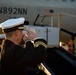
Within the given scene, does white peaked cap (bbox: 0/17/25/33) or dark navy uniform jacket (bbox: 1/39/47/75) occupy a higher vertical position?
white peaked cap (bbox: 0/17/25/33)

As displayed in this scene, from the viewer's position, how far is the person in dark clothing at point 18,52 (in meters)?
2.78

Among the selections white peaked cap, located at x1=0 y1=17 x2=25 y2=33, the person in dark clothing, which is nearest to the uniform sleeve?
the person in dark clothing

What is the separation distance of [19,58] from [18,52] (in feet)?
0.19

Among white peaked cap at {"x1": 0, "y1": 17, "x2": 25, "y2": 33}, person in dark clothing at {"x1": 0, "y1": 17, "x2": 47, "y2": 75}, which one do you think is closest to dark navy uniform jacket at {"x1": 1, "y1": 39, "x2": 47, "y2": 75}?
person in dark clothing at {"x1": 0, "y1": 17, "x2": 47, "y2": 75}

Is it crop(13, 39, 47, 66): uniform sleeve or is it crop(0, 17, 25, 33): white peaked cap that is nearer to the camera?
crop(13, 39, 47, 66): uniform sleeve

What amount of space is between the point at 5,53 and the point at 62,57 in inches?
143

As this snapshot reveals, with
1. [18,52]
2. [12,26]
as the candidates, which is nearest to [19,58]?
[18,52]

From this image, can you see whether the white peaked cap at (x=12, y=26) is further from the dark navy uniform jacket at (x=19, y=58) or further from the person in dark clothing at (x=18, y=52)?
the dark navy uniform jacket at (x=19, y=58)

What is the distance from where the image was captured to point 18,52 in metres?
2.79

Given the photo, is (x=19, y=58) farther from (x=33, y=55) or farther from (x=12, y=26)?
(x=12, y=26)

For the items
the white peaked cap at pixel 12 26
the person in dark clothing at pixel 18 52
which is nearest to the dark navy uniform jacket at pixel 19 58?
A: the person in dark clothing at pixel 18 52

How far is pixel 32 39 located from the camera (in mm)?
2992

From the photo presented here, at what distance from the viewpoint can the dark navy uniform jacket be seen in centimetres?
278

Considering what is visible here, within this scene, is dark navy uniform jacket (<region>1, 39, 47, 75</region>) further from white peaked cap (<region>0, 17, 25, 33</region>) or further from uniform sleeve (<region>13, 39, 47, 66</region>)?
white peaked cap (<region>0, 17, 25, 33</region>)
